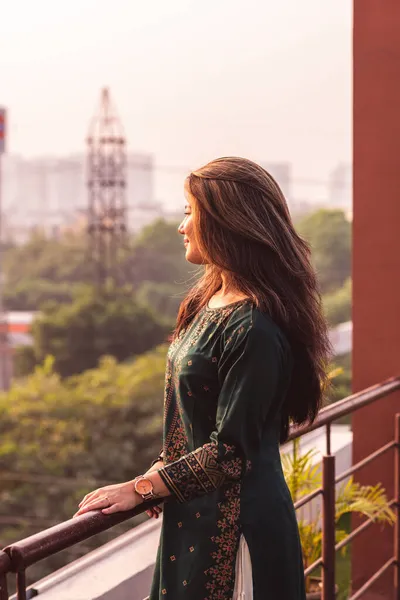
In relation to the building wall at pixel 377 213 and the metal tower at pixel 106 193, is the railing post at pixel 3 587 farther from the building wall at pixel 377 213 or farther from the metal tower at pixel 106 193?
the metal tower at pixel 106 193

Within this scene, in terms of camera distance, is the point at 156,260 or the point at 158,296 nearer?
the point at 158,296

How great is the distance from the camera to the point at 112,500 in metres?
1.05

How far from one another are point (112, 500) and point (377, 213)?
5.01ft

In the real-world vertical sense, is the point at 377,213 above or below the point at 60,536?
above

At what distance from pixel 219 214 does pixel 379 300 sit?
4.44 feet

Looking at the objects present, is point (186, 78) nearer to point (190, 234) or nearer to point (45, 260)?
point (45, 260)

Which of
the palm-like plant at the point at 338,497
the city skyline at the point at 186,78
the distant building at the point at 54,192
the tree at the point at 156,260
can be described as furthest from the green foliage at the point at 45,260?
the palm-like plant at the point at 338,497

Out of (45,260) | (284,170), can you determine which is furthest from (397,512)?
(45,260)

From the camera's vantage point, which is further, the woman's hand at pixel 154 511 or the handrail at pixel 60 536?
the woman's hand at pixel 154 511

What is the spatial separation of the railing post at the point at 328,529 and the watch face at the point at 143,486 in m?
0.79

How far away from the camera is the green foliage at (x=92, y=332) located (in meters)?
28.5

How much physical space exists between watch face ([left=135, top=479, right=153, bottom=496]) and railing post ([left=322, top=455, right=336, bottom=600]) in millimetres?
787

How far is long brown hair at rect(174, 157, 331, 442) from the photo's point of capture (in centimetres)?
110

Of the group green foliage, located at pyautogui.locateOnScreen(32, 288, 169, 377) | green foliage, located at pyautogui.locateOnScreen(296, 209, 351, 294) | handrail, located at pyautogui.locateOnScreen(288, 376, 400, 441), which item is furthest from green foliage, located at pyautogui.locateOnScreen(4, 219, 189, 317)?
handrail, located at pyautogui.locateOnScreen(288, 376, 400, 441)
